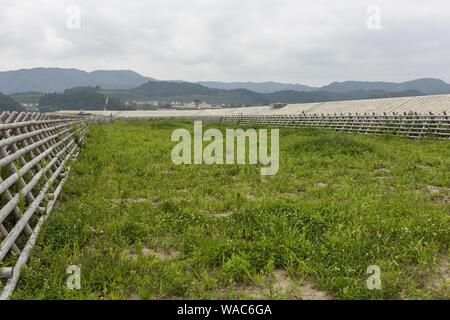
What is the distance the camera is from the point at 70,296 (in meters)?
4.08

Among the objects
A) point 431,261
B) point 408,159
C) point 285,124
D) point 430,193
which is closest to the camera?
point 431,261

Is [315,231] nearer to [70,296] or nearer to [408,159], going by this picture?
[70,296]

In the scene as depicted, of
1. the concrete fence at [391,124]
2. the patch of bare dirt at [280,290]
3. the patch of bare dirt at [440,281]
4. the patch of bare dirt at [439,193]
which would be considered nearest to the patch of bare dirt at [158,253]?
the patch of bare dirt at [280,290]

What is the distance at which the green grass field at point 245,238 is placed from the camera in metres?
4.34

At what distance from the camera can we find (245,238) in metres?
5.87

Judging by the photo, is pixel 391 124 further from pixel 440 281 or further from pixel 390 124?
pixel 440 281

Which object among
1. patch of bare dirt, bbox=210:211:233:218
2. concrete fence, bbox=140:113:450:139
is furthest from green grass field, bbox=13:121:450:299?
concrete fence, bbox=140:113:450:139

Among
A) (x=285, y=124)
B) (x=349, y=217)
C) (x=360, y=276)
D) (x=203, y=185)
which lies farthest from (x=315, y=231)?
(x=285, y=124)

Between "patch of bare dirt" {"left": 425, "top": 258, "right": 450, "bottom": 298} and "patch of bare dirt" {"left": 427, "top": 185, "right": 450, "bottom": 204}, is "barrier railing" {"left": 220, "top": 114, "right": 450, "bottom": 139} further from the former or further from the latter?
"patch of bare dirt" {"left": 425, "top": 258, "right": 450, "bottom": 298}

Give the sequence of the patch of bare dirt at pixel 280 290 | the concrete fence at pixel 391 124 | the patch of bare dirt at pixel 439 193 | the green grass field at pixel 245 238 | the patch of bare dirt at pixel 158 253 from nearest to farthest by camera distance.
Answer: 1. the patch of bare dirt at pixel 280 290
2. the green grass field at pixel 245 238
3. the patch of bare dirt at pixel 158 253
4. the patch of bare dirt at pixel 439 193
5. the concrete fence at pixel 391 124

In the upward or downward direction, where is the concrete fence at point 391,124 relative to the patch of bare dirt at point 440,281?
upward

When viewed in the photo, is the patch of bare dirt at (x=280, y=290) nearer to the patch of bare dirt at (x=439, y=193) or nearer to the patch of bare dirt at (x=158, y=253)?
the patch of bare dirt at (x=158, y=253)

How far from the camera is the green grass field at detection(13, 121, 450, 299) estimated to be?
4340mm
